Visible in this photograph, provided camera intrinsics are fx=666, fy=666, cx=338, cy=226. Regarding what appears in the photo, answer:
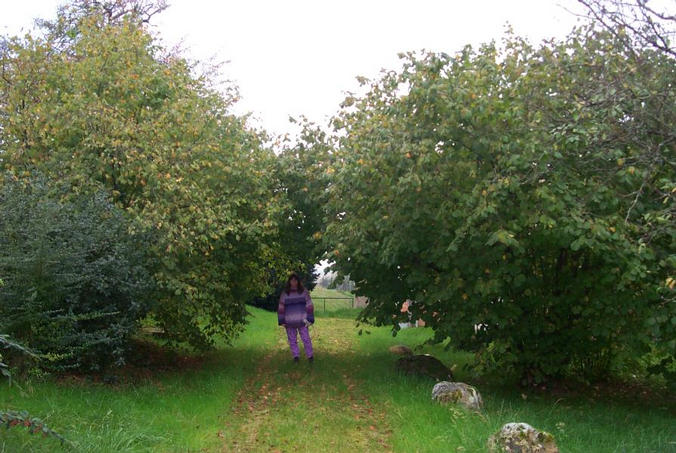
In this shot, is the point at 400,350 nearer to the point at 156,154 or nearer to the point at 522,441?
the point at 156,154

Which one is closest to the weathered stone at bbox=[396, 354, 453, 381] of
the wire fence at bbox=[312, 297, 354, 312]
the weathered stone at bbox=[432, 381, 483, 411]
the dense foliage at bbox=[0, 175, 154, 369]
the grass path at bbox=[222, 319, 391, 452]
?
the grass path at bbox=[222, 319, 391, 452]

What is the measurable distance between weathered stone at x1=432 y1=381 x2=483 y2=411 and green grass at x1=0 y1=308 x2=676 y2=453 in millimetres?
184

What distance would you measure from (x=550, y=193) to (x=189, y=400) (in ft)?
18.3

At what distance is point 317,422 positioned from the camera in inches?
339

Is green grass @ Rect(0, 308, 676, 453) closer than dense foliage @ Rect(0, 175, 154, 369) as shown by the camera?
Yes

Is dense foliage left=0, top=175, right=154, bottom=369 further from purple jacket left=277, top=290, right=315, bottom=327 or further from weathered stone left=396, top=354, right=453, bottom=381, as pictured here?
weathered stone left=396, top=354, right=453, bottom=381

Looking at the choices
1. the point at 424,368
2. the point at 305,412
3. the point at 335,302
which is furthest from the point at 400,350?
the point at 335,302

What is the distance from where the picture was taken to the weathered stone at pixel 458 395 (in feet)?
28.6

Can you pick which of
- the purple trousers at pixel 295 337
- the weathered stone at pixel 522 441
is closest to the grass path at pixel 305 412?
the purple trousers at pixel 295 337

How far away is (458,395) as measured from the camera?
28.9 feet

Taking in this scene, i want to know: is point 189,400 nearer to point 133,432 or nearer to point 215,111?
point 133,432

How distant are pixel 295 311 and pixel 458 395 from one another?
488 centimetres

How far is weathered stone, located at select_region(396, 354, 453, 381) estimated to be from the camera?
1161 cm

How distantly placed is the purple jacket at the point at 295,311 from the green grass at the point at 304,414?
1013 mm
